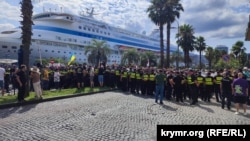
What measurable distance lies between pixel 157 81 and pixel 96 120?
5.11 m

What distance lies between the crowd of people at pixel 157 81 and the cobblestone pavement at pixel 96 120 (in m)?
0.98

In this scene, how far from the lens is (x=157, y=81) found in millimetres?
13336

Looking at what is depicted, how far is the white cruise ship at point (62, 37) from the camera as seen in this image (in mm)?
42531

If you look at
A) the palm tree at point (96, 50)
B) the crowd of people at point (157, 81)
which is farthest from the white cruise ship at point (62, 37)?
the crowd of people at point (157, 81)

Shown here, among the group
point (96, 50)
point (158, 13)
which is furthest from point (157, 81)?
point (96, 50)

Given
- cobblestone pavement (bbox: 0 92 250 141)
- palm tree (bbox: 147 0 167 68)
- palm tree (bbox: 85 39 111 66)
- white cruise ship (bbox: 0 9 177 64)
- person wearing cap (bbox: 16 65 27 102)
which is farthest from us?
palm tree (bbox: 85 39 111 66)

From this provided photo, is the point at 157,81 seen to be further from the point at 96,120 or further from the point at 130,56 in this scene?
the point at 130,56

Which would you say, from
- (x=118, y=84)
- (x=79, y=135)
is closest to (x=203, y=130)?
(x=79, y=135)

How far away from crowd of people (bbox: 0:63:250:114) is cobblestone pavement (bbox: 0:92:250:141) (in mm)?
983

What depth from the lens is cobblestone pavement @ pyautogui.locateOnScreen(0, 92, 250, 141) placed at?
710 cm

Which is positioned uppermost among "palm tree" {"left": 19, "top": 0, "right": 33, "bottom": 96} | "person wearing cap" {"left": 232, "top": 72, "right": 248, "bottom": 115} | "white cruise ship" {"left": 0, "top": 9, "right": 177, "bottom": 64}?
"white cruise ship" {"left": 0, "top": 9, "right": 177, "bottom": 64}

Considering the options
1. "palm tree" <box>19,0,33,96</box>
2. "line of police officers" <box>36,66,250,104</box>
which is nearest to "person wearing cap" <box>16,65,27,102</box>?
"palm tree" <box>19,0,33,96</box>

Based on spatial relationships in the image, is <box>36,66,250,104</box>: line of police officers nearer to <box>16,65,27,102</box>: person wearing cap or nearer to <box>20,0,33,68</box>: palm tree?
<box>20,0,33,68</box>: palm tree

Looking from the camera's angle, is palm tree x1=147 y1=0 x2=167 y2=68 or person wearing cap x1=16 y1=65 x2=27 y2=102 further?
palm tree x1=147 y1=0 x2=167 y2=68
